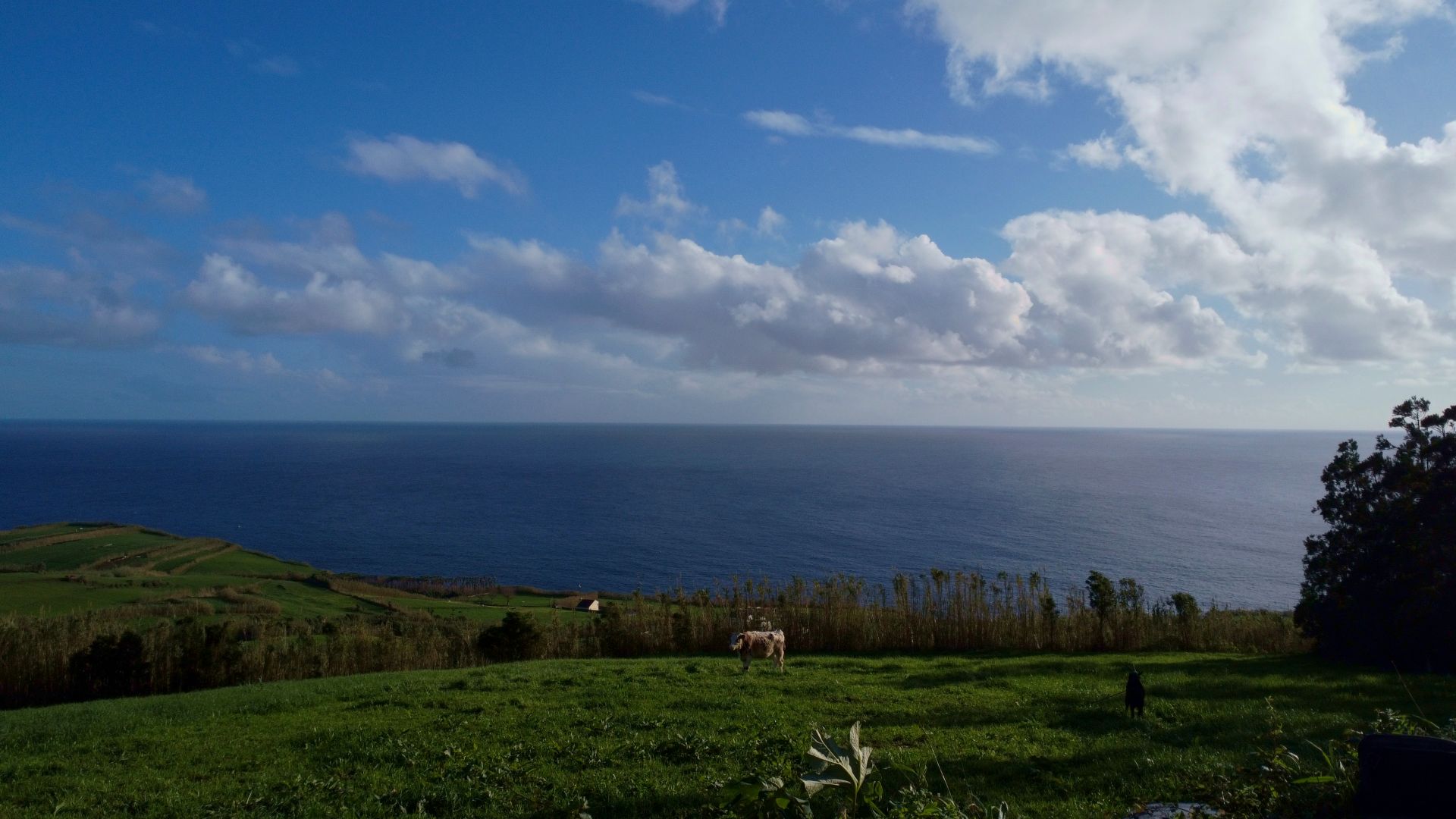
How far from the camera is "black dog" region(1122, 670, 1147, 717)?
1076cm

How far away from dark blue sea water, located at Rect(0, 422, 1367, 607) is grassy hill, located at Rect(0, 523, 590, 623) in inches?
444

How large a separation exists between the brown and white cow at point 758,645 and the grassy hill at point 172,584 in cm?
1208

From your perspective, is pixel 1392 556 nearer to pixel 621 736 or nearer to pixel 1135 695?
pixel 1135 695

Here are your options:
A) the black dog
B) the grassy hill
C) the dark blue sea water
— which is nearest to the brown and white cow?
the black dog

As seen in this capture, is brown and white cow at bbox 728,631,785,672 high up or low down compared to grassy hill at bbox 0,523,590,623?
up

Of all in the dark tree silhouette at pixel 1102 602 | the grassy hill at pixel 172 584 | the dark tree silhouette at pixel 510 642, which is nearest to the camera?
the dark tree silhouette at pixel 510 642

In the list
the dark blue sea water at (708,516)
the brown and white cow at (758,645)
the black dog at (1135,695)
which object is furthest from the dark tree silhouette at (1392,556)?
the dark blue sea water at (708,516)

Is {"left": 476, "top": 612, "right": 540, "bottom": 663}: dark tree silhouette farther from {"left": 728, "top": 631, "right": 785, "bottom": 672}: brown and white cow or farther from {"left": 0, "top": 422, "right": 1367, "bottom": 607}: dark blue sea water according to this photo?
{"left": 0, "top": 422, "right": 1367, "bottom": 607}: dark blue sea water

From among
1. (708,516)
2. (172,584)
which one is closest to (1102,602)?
(172,584)

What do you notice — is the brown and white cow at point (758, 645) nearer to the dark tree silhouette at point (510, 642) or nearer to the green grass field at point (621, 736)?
the green grass field at point (621, 736)

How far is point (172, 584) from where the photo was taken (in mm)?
36625

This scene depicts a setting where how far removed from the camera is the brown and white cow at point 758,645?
15065 mm

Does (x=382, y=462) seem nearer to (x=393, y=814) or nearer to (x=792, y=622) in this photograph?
(x=792, y=622)

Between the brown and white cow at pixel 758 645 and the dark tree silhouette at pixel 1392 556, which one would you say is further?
the dark tree silhouette at pixel 1392 556
